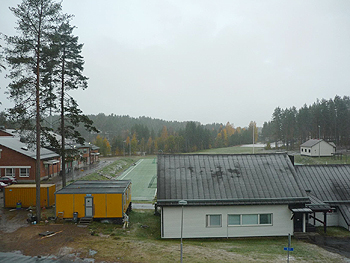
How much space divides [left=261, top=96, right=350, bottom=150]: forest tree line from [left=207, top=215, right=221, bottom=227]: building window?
2691 inches

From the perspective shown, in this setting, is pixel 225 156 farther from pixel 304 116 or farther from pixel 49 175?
pixel 304 116

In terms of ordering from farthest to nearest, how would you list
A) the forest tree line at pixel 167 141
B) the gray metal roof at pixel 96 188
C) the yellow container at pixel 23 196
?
1. the forest tree line at pixel 167 141
2. the yellow container at pixel 23 196
3. the gray metal roof at pixel 96 188

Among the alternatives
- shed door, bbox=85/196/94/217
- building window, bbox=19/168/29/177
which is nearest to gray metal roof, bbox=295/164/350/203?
shed door, bbox=85/196/94/217

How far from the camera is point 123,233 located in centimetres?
1552

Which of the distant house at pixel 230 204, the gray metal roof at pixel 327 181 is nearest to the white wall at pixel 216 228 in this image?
the distant house at pixel 230 204

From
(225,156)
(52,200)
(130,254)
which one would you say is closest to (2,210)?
(52,200)

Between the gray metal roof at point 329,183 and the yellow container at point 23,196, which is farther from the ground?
the gray metal roof at point 329,183

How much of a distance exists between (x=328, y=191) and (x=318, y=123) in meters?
68.6

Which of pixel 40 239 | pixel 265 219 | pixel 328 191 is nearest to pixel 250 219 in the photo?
pixel 265 219

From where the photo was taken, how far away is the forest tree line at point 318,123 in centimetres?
7544

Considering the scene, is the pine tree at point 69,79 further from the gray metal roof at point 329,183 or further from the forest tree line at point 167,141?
the forest tree line at point 167,141

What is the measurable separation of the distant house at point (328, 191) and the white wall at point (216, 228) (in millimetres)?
2504

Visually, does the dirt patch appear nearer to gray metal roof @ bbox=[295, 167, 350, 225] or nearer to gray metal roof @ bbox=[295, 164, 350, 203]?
gray metal roof @ bbox=[295, 167, 350, 225]

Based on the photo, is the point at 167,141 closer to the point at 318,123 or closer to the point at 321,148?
the point at 318,123
